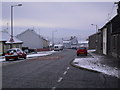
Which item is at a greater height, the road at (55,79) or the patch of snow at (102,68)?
the patch of snow at (102,68)

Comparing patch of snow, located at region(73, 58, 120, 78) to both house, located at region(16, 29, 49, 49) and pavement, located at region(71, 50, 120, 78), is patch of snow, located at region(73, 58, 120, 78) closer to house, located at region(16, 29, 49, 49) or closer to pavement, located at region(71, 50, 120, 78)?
pavement, located at region(71, 50, 120, 78)

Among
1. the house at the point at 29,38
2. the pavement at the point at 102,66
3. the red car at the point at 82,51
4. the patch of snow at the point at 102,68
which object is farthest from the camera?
the house at the point at 29,38

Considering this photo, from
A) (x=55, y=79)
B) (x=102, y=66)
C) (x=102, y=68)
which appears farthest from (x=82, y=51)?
(x=55, y=79)

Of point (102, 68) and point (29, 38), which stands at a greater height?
point (29, 38)

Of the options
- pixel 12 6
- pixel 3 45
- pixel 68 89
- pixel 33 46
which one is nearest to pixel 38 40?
pixel 33 46

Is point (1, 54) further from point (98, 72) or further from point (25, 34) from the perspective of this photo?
point (25, 34)

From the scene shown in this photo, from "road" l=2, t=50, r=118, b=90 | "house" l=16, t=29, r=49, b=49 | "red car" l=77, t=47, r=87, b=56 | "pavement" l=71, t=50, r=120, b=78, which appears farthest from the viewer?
"house" l=16, t=29, r=49, b=49

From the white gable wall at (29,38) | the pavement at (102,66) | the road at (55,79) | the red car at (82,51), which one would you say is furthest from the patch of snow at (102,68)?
the white gable wall at (29,38)

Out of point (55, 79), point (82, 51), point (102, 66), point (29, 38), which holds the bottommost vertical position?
point (55, 79)

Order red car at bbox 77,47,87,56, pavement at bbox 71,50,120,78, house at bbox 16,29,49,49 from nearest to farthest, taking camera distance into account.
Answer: pavement at bbox 71,50,120,78 < red car at bbox 77,47,87,56 < house at bbox 16,29,49,49

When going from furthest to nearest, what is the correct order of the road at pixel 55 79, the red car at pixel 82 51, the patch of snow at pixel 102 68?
the red car at pixel 82 51 → the patch of snow at pixel 102 68 → the road at pixel 55 79

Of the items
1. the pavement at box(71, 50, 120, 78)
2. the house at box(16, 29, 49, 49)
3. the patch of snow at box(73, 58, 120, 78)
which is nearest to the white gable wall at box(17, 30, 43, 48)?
the house at box(16, 29, 49, 49)

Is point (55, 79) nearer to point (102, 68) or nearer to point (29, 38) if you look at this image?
point (102, 68)

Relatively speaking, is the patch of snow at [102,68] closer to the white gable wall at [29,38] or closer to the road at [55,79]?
the road at [55,79]
